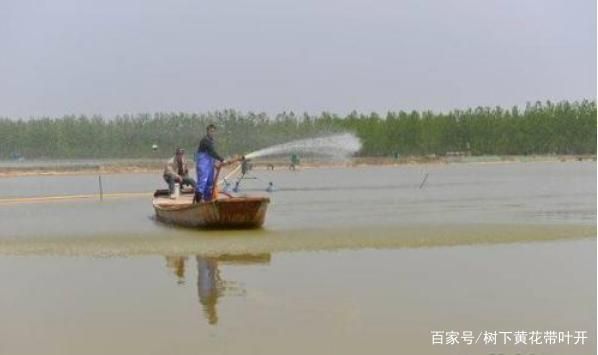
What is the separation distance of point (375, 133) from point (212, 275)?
8085cm

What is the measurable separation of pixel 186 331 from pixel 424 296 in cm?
260

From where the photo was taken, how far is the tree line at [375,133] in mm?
89438

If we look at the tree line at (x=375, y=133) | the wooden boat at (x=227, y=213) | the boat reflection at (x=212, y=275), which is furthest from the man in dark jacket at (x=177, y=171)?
the tree line at (x=375, y=133)

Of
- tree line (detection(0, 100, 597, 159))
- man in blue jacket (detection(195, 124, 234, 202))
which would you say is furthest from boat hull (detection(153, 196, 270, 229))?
tree line (detection(0, 100, 597, 159))

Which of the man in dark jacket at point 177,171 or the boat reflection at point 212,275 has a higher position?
the man in dark jacket at point 177,171

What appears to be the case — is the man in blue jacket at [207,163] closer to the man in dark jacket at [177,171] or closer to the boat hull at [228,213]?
the boat hull at [228,213]

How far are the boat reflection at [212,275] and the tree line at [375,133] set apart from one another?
6980cm

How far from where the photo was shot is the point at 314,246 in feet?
40.4

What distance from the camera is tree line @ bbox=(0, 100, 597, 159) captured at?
8944 cm

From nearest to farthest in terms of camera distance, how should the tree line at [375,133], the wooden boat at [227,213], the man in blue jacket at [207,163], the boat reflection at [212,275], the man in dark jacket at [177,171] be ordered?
1. the boat reflection at [212,275]
2. the wooden boat at [227,213]
3. the man in blue jacket at [207,163]
4. the man in dark jacket at [177,171]
5. the tree line at [375,133]

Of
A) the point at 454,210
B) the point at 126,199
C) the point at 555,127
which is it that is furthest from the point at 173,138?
the point at 454,210

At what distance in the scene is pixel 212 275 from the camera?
33.3 feet

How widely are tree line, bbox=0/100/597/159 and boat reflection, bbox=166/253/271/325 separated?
6980 centimetres

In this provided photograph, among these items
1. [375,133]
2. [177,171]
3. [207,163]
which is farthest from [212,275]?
[375,133]
